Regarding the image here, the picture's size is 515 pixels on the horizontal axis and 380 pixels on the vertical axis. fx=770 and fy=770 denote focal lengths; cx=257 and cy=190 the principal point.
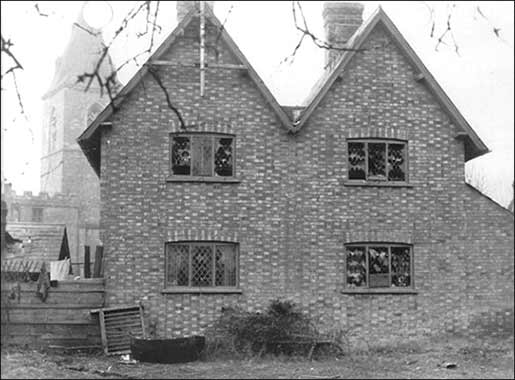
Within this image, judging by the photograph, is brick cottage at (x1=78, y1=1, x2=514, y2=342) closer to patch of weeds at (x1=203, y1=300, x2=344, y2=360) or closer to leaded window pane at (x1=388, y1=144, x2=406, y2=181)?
leaded window pane at (x1=388, y1=144, x2=406, y2=181)

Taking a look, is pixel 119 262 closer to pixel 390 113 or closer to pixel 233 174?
pixel 233 174

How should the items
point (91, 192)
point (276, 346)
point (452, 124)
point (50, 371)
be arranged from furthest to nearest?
point (91, 192) → point (452, 124) → point (276, 346) → point (50, 371)

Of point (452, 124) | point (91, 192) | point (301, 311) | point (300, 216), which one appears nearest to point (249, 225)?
point (300, 216)

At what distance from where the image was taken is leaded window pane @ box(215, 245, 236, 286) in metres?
18.7

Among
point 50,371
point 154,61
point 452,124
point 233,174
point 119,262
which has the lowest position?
point 50,371

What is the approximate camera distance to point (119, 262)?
18.3m

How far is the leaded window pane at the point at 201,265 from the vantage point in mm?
18609

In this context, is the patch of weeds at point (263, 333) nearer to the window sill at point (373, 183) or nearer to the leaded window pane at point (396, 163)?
the window sill at point (373, 183)

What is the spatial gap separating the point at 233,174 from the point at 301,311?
373cm

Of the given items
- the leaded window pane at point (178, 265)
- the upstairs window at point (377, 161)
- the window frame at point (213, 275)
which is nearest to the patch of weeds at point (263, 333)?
the window frame at point (213, 275)

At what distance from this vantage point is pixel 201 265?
18641mm

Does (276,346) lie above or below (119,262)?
below

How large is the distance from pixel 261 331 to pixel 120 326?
10.9ft

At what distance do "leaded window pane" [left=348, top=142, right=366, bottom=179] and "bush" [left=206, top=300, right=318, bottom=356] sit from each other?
368 cm
